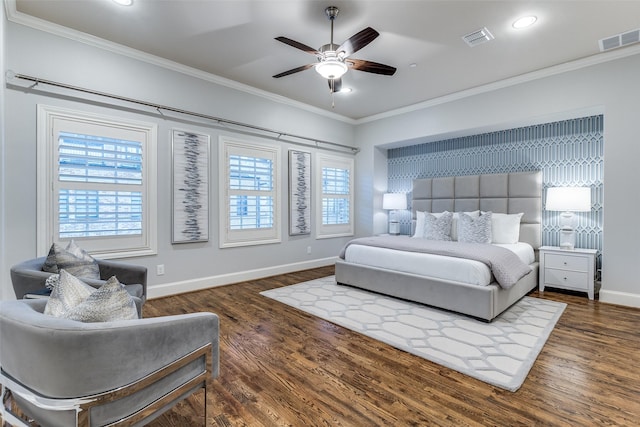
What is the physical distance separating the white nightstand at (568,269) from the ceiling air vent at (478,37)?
277 centimetres

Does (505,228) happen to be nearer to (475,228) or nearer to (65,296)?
(475,228)

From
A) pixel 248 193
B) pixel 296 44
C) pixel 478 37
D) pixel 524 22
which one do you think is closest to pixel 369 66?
pixel 296 44

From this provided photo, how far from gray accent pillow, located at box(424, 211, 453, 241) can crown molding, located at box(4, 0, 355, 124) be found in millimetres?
3000

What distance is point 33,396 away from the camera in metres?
1.09

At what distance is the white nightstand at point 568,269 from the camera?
147 inches

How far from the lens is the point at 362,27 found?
3082 millimetres

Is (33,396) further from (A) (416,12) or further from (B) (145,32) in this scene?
(A) (416,12)

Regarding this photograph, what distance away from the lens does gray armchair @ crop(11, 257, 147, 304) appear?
2.00 metres

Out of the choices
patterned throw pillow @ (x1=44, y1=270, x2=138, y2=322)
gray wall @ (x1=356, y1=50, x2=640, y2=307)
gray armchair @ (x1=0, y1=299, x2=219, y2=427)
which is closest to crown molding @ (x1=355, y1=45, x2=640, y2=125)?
gray wall @ (x1=356, y1=50, x2=640, y2=307)

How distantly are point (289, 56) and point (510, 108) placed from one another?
3.17m

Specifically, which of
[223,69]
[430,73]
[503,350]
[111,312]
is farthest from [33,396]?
[430,73]

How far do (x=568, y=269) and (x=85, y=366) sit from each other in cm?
490

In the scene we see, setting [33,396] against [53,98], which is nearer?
[33,396]

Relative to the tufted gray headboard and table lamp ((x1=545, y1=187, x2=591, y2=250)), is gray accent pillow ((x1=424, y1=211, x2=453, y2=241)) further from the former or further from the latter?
table lamp ((x1=545, y1=187, x2=591, y2=250))
